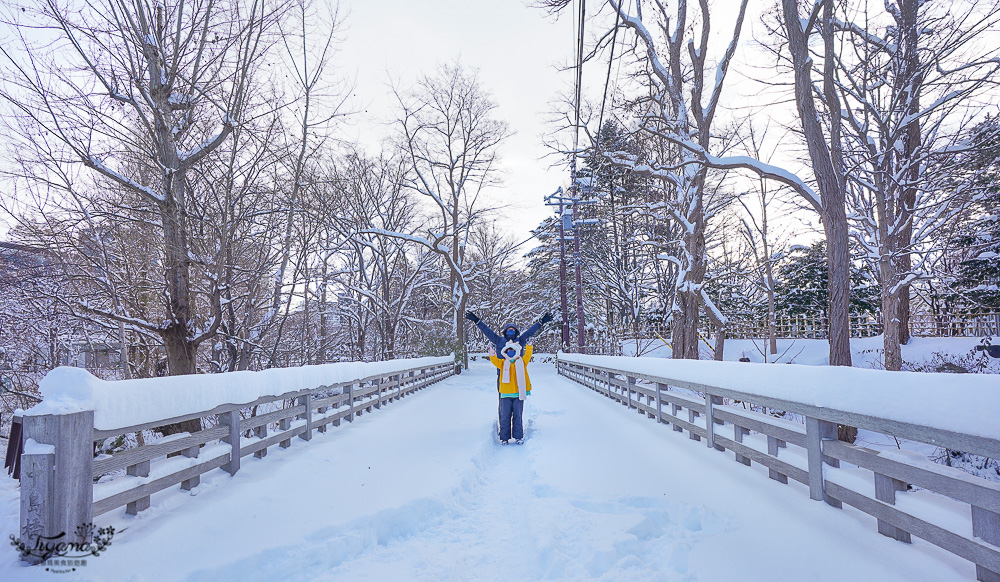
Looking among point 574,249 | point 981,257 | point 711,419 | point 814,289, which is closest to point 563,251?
point 574,249

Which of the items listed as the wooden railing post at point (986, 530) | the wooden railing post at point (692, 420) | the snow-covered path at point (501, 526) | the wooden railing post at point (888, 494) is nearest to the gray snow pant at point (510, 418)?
the snow-covered path at point (501, 526)

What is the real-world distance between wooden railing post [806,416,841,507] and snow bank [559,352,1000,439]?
0.67ft

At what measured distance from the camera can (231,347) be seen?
11469 mm

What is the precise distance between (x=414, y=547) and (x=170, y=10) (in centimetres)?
887

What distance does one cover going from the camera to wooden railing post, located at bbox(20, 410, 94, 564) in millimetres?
2869

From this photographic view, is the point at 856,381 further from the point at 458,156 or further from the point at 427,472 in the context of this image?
the point at 458,156

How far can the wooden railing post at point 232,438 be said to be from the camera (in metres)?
4.95

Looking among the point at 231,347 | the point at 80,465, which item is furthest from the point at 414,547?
the point at 231,347

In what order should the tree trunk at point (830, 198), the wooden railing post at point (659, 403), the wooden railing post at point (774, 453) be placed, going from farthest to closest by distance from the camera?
the wooden railing post at point (659, 403) → the tree trunk at point (830, 198) → the wooden railing post at point (774, 453)

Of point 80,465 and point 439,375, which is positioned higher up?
point 80,465

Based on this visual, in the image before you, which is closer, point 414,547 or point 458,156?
point 414,547

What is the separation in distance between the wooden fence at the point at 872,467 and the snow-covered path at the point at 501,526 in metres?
0.15

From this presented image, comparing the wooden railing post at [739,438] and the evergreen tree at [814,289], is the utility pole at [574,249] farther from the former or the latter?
the wooden railing post at [739,438]

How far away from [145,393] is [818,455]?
507 cm
